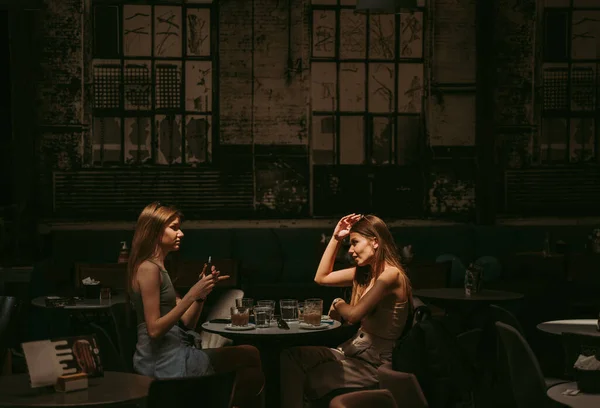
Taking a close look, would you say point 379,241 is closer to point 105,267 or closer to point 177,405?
point 177,405

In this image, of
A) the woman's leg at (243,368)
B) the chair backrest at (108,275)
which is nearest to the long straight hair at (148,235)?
the woman's leg at (243,368)

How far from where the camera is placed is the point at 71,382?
12.2 ft

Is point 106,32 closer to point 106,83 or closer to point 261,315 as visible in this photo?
point 106,83

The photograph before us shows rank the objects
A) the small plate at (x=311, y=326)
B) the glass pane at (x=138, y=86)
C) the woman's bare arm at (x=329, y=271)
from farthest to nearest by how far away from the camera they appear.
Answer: the glass pane at (x=138, y=86) → the woman's bare arm at (x=329, y=271) → the small plate at (x=311, y=326)

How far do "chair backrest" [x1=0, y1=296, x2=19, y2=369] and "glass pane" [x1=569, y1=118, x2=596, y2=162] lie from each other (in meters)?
6.28

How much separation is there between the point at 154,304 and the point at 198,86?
5.64 m

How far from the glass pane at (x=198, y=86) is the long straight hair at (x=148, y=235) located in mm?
5184

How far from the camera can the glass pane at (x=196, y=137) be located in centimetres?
1001

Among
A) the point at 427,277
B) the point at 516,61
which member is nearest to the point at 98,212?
the point at 427,277

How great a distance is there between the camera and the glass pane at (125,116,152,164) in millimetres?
9945

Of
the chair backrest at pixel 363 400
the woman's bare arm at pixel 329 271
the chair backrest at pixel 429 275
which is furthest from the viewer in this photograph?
the chair backrest at pixel 429 275

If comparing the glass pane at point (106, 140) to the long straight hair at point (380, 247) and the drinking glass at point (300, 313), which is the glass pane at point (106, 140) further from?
the long straight hair at point (380, 247)

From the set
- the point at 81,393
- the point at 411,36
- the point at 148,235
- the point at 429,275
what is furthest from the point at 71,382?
the point at 411,36

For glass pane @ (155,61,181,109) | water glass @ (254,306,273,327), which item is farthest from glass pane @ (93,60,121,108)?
water glass @ (254,306,273,327)
